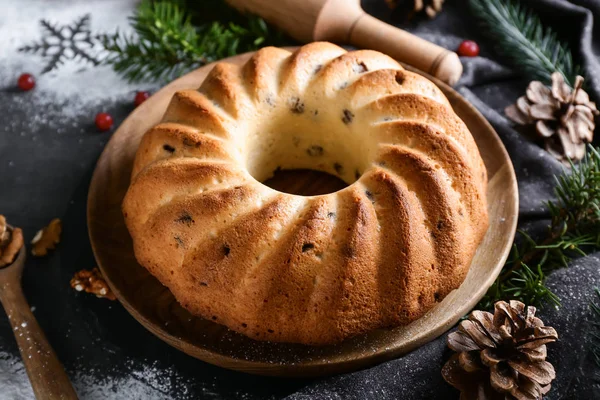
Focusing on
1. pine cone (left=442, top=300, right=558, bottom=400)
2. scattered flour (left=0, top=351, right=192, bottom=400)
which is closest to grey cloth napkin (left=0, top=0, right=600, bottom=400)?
scattered flour (left=0, top=351, right=192, bottom=400)

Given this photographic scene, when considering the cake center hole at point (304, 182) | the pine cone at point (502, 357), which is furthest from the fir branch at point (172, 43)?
the pine cone at point (502, 357)

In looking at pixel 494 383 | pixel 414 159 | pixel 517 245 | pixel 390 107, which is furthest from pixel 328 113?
pixel 494 383

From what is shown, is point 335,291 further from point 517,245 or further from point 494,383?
point 517,245

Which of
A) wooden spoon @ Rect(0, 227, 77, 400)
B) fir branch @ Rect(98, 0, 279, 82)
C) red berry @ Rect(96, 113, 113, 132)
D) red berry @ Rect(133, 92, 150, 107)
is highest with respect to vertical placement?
fir branch @ Rect(98, 0, 279, 82)

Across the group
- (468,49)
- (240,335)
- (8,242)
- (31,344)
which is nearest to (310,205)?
(240,335)

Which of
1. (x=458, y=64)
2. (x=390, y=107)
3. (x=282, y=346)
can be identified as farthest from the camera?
(x=458, y=64)

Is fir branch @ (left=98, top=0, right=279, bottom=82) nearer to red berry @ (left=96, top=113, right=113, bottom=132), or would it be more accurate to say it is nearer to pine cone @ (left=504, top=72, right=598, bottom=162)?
red berry @ (left=96, top=113, right=113, bottom=132)

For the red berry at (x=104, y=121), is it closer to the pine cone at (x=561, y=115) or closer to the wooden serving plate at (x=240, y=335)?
the wooden serving plate at (x=240, y=335)
